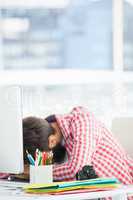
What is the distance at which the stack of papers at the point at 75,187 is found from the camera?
1541 mm

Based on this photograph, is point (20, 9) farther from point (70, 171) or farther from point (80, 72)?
point (70, 171)

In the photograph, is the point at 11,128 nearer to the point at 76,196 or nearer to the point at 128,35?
Result: the point at 76,196

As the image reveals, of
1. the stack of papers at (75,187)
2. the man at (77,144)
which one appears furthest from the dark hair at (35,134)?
the stack of papers at (75,187)

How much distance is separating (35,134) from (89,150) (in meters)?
0.22

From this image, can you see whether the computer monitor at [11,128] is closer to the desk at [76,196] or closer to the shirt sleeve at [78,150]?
the desk at [76,196]

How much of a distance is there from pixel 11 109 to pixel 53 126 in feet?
1.41

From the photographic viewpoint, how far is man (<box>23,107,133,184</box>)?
1.93 meters

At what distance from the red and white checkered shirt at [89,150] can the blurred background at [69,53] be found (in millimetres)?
1473

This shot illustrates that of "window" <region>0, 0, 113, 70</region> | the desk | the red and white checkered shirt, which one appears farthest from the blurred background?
the desk

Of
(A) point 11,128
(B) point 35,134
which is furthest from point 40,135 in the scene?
(A) point 11,128

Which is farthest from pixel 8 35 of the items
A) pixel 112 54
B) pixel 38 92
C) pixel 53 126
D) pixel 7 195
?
pixel 7 195

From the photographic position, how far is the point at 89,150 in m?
1.97

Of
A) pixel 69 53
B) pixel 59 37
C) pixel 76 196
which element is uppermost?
pixel 59 37

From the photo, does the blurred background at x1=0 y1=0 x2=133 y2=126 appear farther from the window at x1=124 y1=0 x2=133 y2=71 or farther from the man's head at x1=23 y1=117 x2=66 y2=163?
the man's head at x1=23 y1=117 x2=66 y2=163
